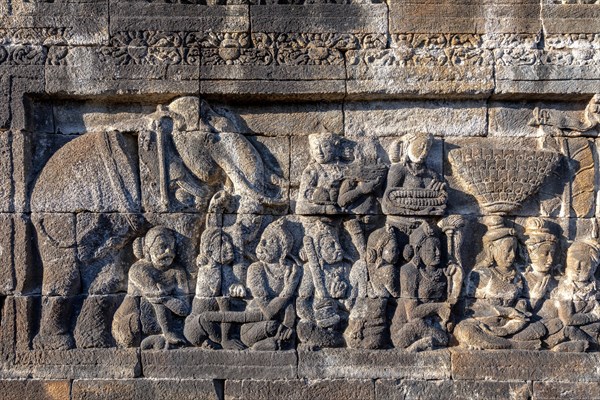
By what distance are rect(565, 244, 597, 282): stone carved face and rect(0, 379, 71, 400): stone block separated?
452 centimetres

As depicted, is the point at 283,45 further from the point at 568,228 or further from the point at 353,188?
the point at 568,228

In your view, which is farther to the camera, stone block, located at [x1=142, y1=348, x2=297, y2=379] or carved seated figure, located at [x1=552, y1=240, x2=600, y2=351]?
carved seated figure, located at [x1=552, y1=240, x2=600, y2=351]

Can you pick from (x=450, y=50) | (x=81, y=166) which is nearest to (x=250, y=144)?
(x=81, y=166)

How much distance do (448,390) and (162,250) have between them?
2.76 m

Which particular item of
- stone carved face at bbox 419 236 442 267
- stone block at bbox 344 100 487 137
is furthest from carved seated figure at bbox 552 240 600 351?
stone block at bbox 344 100 487 137

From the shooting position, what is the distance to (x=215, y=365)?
665 centimetres

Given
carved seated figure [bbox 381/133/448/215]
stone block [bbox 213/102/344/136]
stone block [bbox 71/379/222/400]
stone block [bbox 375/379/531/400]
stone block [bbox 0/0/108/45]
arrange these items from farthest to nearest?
1. stone block [bbox 213/102/344/136]
2. carved seated figure [bbox 381/133/448/215]
3. stone block [bbox 0/0/108/45]
4. stone block [bbox 375/379/531/400]
5. stone block [bbox 71/379/222/400]

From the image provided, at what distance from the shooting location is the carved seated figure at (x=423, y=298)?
6758mm

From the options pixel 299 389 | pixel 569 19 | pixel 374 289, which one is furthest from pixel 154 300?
pixel 569 19

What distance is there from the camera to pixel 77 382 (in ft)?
21.7

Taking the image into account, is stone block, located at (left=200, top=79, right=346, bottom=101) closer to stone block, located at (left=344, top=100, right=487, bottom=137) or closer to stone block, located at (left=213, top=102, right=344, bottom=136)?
stone block, located at (left=213, top=102, right=344, bottom=136)

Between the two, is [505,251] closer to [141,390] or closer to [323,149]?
[323,149]

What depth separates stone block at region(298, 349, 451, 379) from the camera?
6707 mm

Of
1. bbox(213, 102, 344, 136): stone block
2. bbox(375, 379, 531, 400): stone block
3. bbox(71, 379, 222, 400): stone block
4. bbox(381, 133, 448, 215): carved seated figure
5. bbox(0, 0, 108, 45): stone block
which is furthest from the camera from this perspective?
bbox(213, 102, 344, 136): stone block
